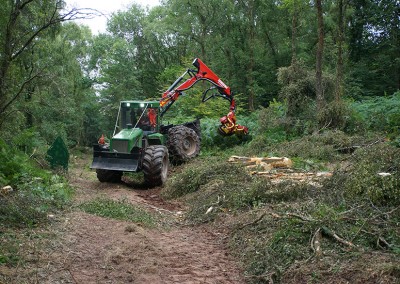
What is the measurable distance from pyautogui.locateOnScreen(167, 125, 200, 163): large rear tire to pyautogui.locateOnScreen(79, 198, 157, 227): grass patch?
200 inches

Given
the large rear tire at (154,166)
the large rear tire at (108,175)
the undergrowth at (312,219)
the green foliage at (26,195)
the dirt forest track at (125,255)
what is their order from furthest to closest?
1. the large rear tire at (108,175)
2. the large rear tire at (154,166)
3. the green foliage at (26,195)
4. the dirt forest track at (125,255)
5. the undergrowth at (312,219)

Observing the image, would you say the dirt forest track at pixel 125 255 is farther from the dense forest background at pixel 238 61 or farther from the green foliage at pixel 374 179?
the dense forest background at pixel 238 61

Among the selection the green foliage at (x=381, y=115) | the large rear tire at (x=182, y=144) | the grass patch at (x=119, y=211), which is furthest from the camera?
the green foliage at (x=381, y=115)

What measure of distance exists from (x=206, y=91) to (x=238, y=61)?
17.0 meters

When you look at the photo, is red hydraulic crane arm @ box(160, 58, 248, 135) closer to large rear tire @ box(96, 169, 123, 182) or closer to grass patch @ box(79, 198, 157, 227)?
large rear tire @ box(96, 169, 123, 182)

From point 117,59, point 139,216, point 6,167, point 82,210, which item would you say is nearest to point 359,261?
point 139,216

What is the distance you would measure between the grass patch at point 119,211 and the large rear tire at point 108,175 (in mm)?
3032

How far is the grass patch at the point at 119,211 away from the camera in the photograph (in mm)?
7178

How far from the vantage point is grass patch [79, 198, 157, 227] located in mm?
7178

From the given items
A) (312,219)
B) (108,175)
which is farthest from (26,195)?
(108,175)

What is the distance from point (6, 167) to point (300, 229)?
5506 mm

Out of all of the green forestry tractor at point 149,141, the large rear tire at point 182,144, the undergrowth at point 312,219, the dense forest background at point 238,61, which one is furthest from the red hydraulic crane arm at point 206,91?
the undergrowth at point 312,219

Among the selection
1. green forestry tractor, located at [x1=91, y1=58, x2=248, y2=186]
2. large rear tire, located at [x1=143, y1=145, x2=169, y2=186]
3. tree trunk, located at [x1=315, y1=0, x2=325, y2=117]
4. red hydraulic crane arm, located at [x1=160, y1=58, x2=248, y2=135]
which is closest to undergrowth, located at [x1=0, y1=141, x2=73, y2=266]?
green forestry tractor, located at [x1=91, y1=58, x2=248, y2=186]

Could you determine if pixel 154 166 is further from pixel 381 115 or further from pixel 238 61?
pixel 238 61
